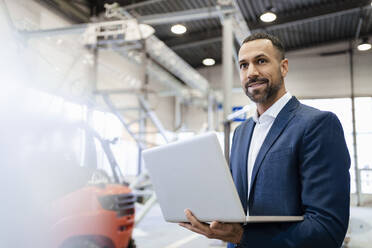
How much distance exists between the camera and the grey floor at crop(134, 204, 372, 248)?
2393 millimetres

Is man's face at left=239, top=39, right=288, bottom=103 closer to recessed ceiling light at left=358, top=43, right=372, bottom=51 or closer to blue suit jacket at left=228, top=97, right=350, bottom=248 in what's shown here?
blue suit jacket at left=228, top=97, right=350, bottom=248

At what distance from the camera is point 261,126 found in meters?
1.23

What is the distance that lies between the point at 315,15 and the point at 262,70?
419cm

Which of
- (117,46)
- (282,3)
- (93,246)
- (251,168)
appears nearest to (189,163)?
(251,168)

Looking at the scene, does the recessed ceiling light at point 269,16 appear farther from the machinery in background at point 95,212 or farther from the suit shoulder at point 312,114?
the suit shoulder at point 312,114

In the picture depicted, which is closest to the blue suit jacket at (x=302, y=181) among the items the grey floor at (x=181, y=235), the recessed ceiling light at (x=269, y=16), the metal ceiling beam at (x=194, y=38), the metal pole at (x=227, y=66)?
the grey floor at (x=181, y=235)

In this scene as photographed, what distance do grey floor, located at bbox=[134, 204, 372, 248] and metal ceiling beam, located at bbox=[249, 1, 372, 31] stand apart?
171 centimetres

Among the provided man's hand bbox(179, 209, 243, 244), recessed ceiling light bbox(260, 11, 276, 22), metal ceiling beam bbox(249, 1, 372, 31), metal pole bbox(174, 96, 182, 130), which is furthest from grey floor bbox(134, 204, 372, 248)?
recessed ceiling light bbox(260, 11, 276, 22)

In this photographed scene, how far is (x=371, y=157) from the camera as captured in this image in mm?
2027

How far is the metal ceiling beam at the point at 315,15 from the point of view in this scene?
3039mm

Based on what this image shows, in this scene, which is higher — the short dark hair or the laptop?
the short dark hair

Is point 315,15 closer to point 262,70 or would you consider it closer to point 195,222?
point 262,70

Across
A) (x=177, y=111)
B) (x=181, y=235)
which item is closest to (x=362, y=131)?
(x=181, y=235)

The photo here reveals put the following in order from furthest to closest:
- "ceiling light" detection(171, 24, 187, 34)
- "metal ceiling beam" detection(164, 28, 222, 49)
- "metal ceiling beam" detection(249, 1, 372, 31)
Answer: "metal ceiling beam" detection(164, 28, 222, 49), "ceiling light" detection(171, 24, 187, 34), "metal ceiling beam" detection(249, 1, 372, 31)
